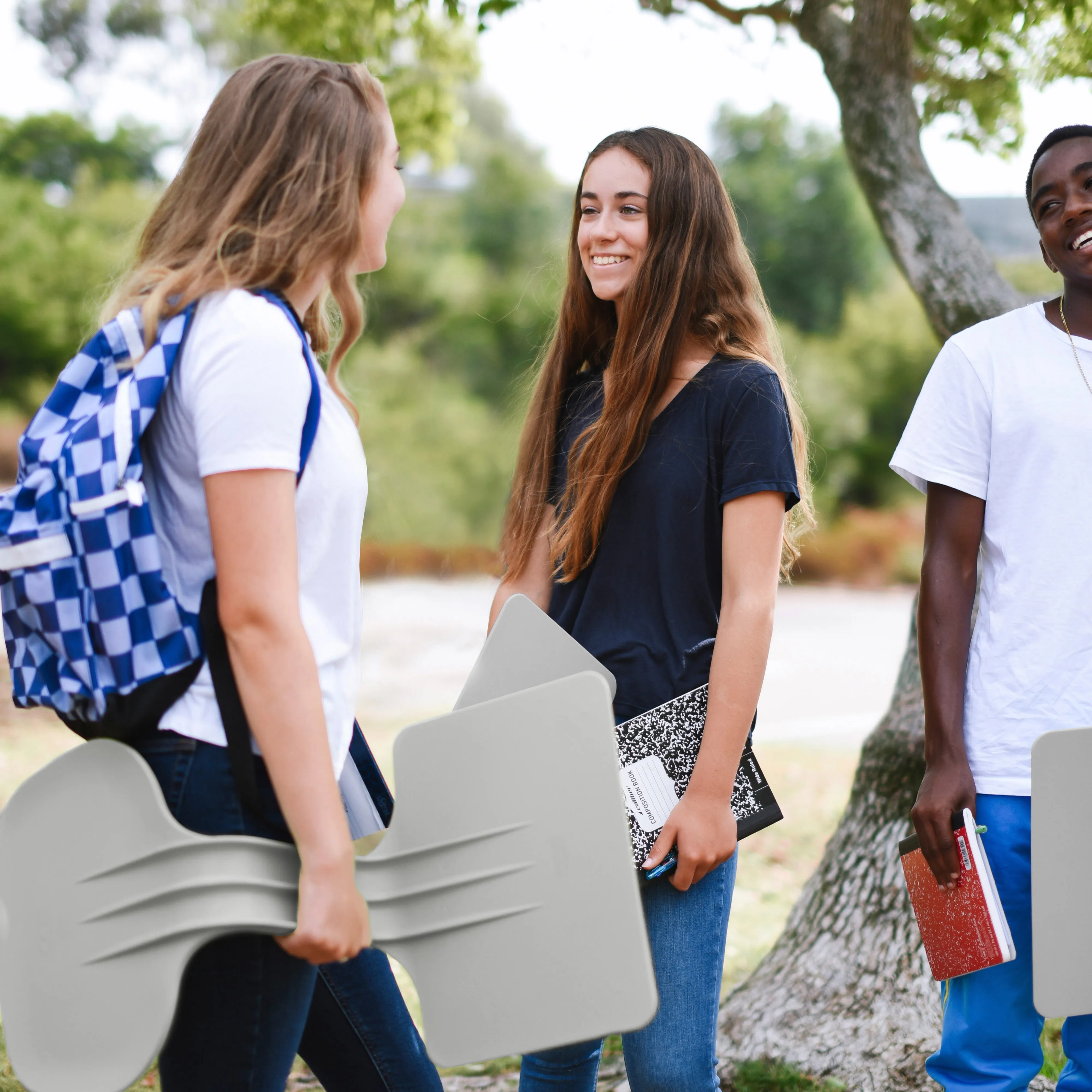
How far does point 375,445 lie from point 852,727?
26.4 ft

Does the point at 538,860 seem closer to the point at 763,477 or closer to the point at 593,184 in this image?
the point at 763,477

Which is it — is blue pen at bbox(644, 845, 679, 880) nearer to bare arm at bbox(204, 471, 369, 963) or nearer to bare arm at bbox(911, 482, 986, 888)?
bare arm at bbox(911, 482, 986, 888)

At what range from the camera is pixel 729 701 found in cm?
162

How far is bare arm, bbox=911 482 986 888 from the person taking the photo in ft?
5.84

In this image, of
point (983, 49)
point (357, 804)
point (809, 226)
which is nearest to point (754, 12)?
point (983, 49)

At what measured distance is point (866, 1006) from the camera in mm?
2855

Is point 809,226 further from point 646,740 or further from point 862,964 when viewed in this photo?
point 646,740

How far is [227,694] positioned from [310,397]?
342 mm

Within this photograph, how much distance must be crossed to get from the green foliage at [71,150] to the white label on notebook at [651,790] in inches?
722

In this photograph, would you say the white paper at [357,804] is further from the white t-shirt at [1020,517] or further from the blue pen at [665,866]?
the white t-shirt at [1020,517]

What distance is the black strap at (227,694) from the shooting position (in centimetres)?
121

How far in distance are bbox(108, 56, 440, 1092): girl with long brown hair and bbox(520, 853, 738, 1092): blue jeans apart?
553mm

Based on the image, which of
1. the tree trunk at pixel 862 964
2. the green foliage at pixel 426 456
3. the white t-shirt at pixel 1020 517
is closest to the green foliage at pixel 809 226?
the green foliage at pixel 426 456

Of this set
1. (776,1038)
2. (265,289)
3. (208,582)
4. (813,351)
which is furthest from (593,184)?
(813,351)
